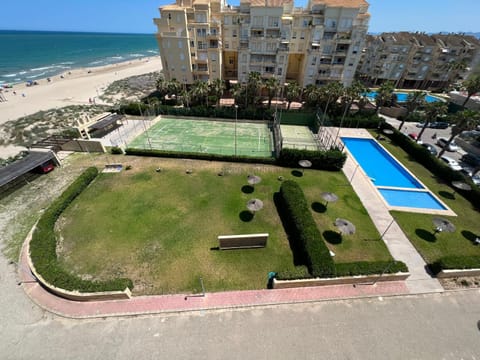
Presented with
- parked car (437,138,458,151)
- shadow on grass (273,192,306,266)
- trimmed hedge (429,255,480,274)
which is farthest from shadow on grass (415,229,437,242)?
parked car (437,138,458,151)

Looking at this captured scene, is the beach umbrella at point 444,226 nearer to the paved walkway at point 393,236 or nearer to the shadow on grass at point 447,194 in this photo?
the paved walkway at point 393,236

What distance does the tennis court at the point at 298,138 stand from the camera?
104ft

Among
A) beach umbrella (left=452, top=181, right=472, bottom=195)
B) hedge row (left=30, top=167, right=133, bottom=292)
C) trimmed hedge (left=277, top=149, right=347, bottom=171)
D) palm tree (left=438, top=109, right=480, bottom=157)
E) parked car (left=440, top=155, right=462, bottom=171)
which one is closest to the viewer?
hedge row (left=30, top=167, right=133, bottom=292)

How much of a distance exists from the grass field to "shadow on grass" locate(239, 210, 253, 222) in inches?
3.8

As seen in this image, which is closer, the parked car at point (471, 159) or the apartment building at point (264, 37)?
the parked car at point (471, 159)

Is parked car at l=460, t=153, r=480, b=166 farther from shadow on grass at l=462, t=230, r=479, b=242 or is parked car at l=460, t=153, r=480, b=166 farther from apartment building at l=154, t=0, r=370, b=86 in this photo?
apartment building at l=154, t=0, r=370, b=86

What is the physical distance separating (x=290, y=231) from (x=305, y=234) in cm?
235

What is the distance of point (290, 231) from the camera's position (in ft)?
57.9

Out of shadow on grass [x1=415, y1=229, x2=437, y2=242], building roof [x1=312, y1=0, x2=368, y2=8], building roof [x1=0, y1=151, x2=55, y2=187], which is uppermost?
building roof [x1=312, y1=0, x2=368, y2=8]

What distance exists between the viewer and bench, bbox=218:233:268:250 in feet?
50.8

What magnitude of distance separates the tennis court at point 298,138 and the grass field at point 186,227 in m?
7.70

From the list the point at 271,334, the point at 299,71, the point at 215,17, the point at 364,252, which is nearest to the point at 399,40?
the point at 299,71

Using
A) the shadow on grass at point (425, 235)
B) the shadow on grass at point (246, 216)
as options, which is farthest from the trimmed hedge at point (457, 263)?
the shadow on grass at point (246, 216)

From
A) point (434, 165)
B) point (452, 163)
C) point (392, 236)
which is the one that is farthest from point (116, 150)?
point (452, 163)
